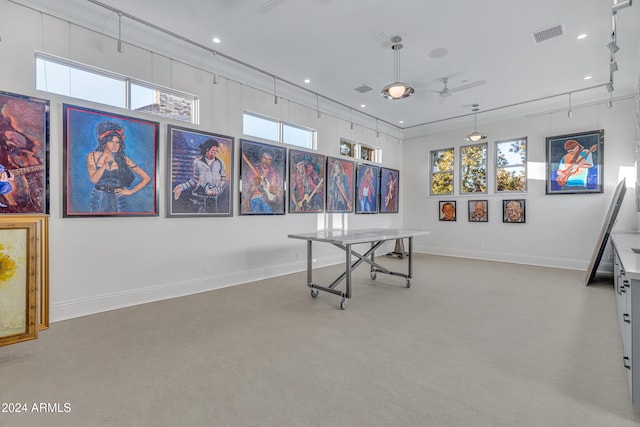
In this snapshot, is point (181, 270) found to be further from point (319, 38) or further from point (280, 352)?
Result: point (319, 38)

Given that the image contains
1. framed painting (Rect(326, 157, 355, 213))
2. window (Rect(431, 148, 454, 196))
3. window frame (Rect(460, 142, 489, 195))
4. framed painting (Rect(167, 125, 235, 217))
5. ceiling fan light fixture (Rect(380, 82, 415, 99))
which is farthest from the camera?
window (Rect(431, 148, 454, 196))

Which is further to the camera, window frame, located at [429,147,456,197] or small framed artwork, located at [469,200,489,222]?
window frame, located at [429,147,456,197]

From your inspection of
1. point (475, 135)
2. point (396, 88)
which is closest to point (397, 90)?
point (396, 88)

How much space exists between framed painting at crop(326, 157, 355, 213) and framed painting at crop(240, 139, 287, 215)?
4.37 feet

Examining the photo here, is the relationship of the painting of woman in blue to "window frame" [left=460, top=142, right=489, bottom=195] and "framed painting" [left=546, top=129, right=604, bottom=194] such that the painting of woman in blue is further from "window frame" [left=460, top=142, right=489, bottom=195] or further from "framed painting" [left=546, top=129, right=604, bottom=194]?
"framed painting" [left=546, top=129, right=604, bottom=194]

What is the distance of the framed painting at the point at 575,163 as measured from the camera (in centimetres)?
618

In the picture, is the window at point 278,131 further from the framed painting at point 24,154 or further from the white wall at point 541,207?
the white wall at point 541,207

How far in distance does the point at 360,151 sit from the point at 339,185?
4.33 feet

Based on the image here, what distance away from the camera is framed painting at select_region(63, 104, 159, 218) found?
3471 millimetres

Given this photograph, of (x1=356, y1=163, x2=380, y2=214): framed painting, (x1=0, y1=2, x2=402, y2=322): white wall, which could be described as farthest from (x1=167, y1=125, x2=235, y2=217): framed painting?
(x1=356, y1=163, x2=380, y2=214): framed painting

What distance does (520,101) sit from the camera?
642cm

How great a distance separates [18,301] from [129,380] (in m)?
1.52

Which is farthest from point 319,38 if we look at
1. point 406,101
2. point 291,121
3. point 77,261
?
point 77,261

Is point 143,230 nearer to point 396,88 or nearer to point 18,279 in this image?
point 18,279
